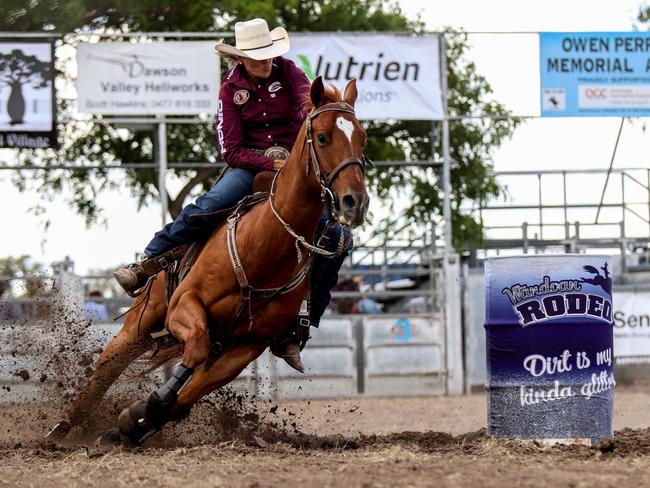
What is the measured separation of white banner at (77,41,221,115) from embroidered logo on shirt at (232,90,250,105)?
23.8 ft

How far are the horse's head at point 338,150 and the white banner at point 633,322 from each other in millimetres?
10304

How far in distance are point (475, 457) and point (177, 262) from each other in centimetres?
253

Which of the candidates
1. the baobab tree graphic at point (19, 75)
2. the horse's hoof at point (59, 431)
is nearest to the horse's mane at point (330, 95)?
the horse's hoof at point (59, 431)

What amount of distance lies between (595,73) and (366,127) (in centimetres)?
579

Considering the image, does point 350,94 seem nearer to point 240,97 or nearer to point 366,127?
point 240,97

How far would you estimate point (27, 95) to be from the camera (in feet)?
47.6

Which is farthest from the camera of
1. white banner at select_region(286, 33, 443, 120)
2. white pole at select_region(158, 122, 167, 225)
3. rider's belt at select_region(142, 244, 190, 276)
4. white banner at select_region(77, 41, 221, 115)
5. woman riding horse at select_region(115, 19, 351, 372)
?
white banner at select_region(286, 33, 443, 120)

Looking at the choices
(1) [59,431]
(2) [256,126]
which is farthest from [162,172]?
(2) [256,126]

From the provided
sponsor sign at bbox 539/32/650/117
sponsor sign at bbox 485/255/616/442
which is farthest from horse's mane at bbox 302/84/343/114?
sponsor sign at bbox 539/32/650/117

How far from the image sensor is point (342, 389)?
15391mm

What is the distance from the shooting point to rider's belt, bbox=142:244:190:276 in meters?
7.87

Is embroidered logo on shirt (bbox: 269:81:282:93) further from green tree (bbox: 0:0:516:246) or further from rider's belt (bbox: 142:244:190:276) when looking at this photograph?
green tree (bbox: 0:0:516:246)

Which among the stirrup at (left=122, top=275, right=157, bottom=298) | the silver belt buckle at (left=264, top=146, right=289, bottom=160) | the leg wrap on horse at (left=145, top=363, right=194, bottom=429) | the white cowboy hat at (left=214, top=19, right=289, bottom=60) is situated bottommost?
the leg wrap on horse at (left=145, top=363, right=194, bottom=429)

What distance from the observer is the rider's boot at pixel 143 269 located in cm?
793
